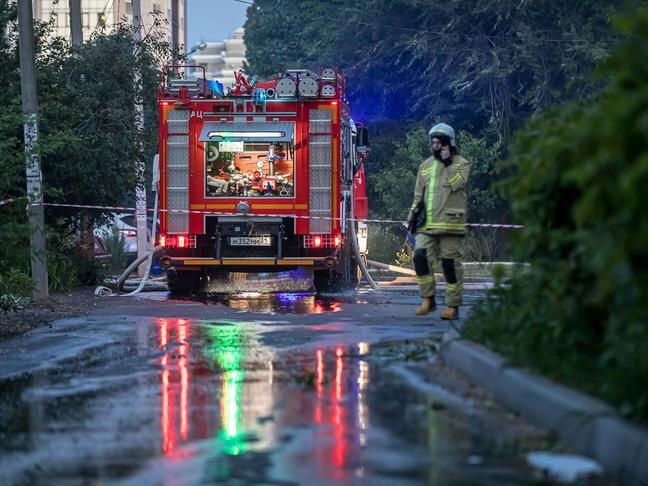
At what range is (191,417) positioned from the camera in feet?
25.7

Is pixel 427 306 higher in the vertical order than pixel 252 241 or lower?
lower

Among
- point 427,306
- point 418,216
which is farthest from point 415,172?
point 418,216

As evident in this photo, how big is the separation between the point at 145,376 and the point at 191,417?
193cm

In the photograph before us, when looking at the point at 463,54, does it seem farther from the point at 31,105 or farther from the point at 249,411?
the point at 249,411

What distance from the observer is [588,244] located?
632cm

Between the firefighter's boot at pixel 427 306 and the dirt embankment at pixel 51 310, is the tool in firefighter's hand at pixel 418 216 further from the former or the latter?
the dirt embankment at pixel 51 310

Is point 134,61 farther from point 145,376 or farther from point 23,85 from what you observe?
point 145,376

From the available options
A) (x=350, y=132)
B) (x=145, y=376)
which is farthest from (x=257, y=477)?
(x=350, y=132)

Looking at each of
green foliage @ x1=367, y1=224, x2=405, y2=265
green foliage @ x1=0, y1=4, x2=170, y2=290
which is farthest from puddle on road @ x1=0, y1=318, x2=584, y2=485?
green foliage @ x1=367, y1=224, x2=405, y2=265

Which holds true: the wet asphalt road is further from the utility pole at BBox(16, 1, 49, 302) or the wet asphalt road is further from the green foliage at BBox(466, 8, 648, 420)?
the utility pole at BBox(16, 1, 49, 302)

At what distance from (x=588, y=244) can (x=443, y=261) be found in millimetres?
6877

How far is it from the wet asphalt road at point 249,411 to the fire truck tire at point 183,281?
752cm

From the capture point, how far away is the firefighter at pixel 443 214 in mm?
13203

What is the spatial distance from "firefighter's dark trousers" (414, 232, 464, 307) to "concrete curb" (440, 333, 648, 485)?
4.03 metres
